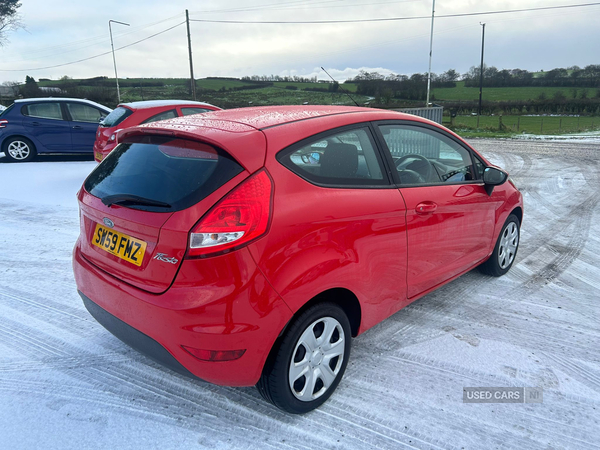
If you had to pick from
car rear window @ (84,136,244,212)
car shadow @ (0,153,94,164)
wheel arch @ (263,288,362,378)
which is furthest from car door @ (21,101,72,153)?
wheel arch @ (263,288,362,378)

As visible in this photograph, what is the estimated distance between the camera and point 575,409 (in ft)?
8.07

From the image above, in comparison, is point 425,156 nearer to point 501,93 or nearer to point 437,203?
point 437,203

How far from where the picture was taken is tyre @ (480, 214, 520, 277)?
4102 millimetres

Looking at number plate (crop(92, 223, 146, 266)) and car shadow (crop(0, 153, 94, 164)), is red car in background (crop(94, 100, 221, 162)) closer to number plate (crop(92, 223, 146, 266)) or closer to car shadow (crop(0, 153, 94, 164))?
car shadow (crop(0, 153, 94, 164))

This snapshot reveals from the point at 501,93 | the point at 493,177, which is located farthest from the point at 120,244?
the point at 501,93

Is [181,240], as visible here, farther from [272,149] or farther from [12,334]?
[12,334]

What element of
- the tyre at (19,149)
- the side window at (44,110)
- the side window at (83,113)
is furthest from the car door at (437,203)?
the tyre at (19,149)

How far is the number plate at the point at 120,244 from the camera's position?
7.11 ft

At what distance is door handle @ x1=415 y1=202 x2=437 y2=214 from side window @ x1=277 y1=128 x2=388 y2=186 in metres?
0.32

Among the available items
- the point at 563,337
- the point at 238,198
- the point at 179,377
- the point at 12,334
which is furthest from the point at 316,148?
the point at 12,334

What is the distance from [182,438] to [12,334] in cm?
176

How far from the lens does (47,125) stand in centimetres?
1073

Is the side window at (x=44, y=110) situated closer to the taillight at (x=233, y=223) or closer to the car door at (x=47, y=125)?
the car door at (x=47, y=125)

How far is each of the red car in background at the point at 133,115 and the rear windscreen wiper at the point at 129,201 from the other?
6058mm
